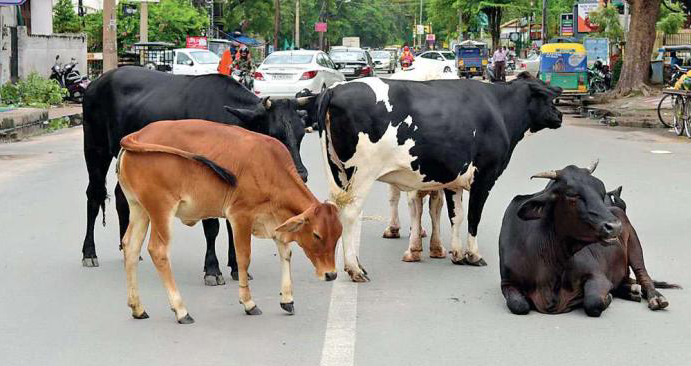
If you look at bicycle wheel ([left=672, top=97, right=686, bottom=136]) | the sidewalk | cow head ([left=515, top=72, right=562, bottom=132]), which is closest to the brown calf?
cow head ([left=515, top=72, right=562, bottom=132])

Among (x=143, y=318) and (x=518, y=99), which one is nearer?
(x=143, y=318)

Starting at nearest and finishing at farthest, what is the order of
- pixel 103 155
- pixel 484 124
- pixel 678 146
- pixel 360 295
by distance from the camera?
pixel 360 295, pixel 484 124, pixel 103 155, pixel 678 146

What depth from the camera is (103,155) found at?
950 cm

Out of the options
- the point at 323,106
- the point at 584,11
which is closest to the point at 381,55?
the point at 584,11

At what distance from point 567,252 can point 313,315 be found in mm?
1726

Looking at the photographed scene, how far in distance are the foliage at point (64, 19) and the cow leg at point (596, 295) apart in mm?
39376

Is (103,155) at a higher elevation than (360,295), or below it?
higher

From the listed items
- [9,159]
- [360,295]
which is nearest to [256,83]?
[9,159]

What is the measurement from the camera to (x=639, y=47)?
31.3 m

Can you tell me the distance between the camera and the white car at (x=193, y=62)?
38906 mm

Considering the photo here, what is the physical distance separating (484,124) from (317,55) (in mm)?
20965

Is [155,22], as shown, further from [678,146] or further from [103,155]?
[103,155]

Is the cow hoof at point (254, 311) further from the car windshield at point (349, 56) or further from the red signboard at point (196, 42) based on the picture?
the car windshield at point (349, 56)

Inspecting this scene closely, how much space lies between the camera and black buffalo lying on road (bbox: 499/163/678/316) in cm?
698
